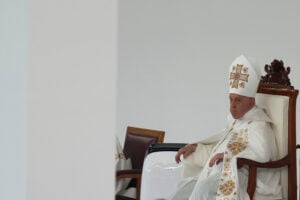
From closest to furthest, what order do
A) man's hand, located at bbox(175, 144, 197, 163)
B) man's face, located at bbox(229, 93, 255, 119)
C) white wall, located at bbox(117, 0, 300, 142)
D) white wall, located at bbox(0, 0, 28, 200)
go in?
white wall, located at bbox(0, 0, 28, 200) → man's face, located at bbox(229, 93, 255, 119) → man's hand, located at bbox(175, 144, 197, 163) → white wall, located at bbox(117, 0, 300, 142)

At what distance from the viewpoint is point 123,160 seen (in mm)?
4074

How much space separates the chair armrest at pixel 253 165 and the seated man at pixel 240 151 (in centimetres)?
3

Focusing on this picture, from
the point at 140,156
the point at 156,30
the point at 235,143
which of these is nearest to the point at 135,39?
the point at 156,30

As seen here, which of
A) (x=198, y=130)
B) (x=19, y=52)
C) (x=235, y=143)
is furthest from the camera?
(x=198, y=130)

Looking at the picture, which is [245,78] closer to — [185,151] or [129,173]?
[185,151]

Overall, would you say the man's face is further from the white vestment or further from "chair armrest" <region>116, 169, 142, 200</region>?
"chair armrest" <region>116, 169, 142, 200</region>

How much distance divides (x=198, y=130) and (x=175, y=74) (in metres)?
0.57

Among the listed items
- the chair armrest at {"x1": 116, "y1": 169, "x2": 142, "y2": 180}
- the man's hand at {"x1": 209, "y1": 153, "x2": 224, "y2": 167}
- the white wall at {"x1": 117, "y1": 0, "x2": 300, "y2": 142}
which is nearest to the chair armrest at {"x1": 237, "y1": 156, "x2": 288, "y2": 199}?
the man's hand at {"x1": 209, "y1": 153, "x2": 224, "y2": 167}

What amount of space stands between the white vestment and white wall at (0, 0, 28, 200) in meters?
2.58

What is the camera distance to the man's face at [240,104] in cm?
325

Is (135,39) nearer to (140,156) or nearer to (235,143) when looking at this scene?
(140,156)

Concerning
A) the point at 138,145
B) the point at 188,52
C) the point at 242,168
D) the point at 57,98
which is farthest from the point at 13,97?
the point at 188,52

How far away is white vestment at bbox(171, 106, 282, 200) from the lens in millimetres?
3062

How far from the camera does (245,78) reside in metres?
3.23
